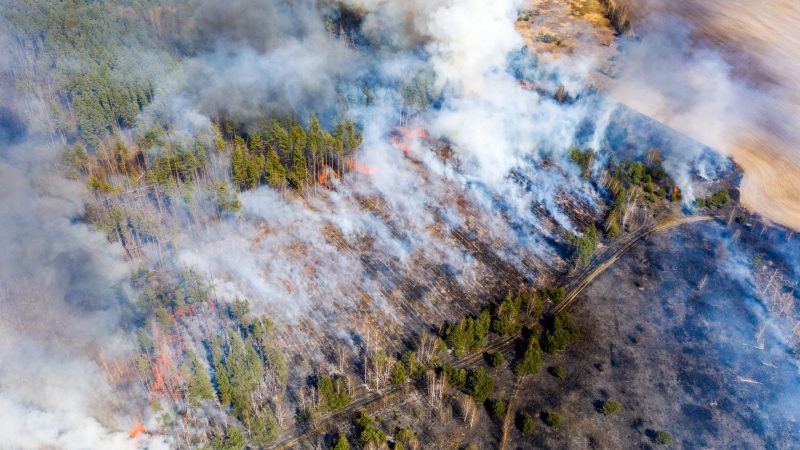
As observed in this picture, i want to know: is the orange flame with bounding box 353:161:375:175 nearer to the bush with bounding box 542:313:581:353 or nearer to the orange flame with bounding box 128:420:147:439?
the bush with bounding box 542:313:581:353

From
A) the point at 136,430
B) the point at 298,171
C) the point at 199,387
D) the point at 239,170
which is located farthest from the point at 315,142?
the point at 136,430

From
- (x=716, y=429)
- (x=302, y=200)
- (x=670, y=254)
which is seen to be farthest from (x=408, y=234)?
(x=716, y=429)

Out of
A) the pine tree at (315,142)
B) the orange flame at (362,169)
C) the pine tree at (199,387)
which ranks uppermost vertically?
the pine tree at (315,142)

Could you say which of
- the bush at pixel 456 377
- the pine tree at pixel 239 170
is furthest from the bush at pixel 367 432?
the pine tree at pixel 239 170

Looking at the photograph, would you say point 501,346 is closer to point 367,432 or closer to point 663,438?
point 663,438

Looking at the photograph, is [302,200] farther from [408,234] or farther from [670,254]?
[670,254]

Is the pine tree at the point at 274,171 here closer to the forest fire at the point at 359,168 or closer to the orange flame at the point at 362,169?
the forest fire at the point at 359,168

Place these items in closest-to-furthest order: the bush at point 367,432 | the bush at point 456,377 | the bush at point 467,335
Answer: the bush at point 367,432 → the bush at point 456,377 → the bush at point 467,335

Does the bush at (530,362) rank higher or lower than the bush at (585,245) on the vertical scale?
lower
